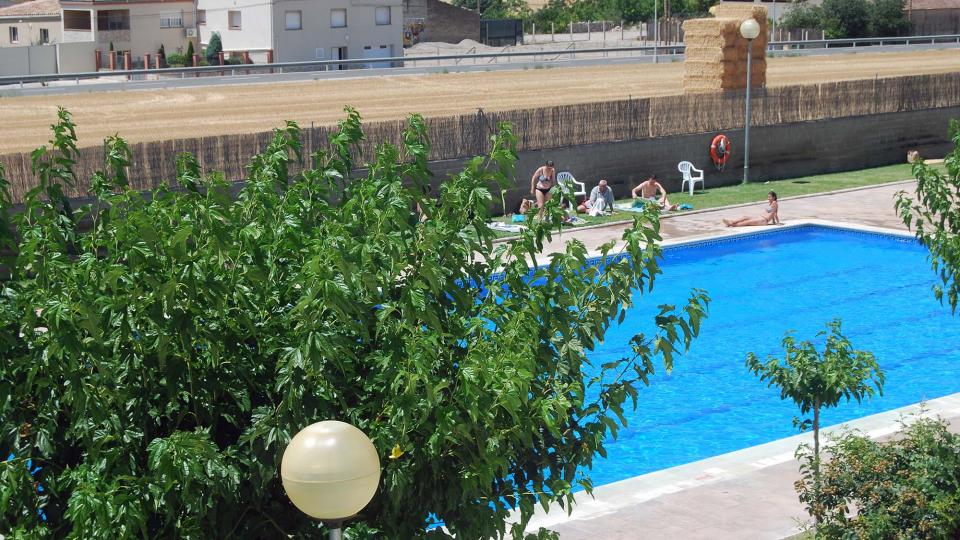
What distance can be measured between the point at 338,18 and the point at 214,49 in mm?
7772

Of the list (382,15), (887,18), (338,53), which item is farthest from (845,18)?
(338,53)

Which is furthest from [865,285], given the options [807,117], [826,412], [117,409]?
[117,409]

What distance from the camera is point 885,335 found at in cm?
1917

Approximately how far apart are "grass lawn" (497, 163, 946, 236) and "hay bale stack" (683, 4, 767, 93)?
12.4ft

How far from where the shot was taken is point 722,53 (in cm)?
3369

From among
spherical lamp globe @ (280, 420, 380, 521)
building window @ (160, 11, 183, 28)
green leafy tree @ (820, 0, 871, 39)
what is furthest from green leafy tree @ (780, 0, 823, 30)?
spherical lamp globe @ (280, 420, 380, 521)

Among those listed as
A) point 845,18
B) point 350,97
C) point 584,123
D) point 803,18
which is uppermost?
point 803,18

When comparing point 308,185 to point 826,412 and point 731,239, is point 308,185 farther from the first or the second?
point 731,239

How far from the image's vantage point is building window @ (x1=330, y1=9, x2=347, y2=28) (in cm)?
7419

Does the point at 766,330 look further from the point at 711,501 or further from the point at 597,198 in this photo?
the point at 711,501

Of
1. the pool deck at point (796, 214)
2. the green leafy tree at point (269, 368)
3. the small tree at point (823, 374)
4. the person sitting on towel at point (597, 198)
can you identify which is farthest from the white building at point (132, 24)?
the green leafy tree at point (269, 368)

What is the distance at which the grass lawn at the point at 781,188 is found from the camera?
27641mm

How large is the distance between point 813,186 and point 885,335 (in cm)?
1207

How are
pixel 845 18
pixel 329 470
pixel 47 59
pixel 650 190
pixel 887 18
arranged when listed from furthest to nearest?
pixel 845 18 → pixel 887 18 → pixel 47 59 → pixel 650 190 → pixel 329 470
